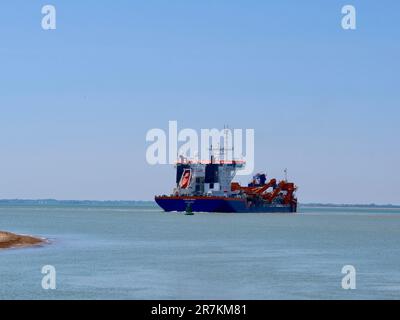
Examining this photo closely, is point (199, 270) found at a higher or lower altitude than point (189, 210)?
lower

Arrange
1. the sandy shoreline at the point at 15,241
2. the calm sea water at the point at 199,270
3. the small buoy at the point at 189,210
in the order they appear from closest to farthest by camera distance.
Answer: the calm sea water at the point at 199,270
the sandy shoreline at the point at 15,241
the small buoy at the point at 189,210

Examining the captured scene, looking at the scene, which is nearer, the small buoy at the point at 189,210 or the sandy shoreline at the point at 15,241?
the sandy shoreline at the point at 15,241

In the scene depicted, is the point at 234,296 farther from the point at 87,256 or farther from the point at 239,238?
the point at 239,238

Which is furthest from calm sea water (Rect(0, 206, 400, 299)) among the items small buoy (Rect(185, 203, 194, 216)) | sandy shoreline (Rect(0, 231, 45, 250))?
small buoy (Rect(185, 203, 194, 216))

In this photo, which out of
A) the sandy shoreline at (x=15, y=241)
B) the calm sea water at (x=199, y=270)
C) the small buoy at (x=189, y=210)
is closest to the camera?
the calm sea water at (x=199, y=270)

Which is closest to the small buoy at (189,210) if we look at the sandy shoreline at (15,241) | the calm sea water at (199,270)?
the calm sea water at (199,270)

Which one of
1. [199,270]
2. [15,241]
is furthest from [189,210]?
[199,270]

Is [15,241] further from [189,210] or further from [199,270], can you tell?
[189,210]

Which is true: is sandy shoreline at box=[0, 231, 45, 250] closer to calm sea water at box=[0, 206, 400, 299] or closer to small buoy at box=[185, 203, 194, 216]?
calm sea water at box=[0, 206, 400, 299]

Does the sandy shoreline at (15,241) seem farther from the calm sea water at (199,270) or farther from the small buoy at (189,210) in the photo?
the small buoy at (189,210)

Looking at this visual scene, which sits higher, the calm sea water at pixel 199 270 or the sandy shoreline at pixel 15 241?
the sandy shoreline at pixel 15 241

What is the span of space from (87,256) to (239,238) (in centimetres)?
3729
